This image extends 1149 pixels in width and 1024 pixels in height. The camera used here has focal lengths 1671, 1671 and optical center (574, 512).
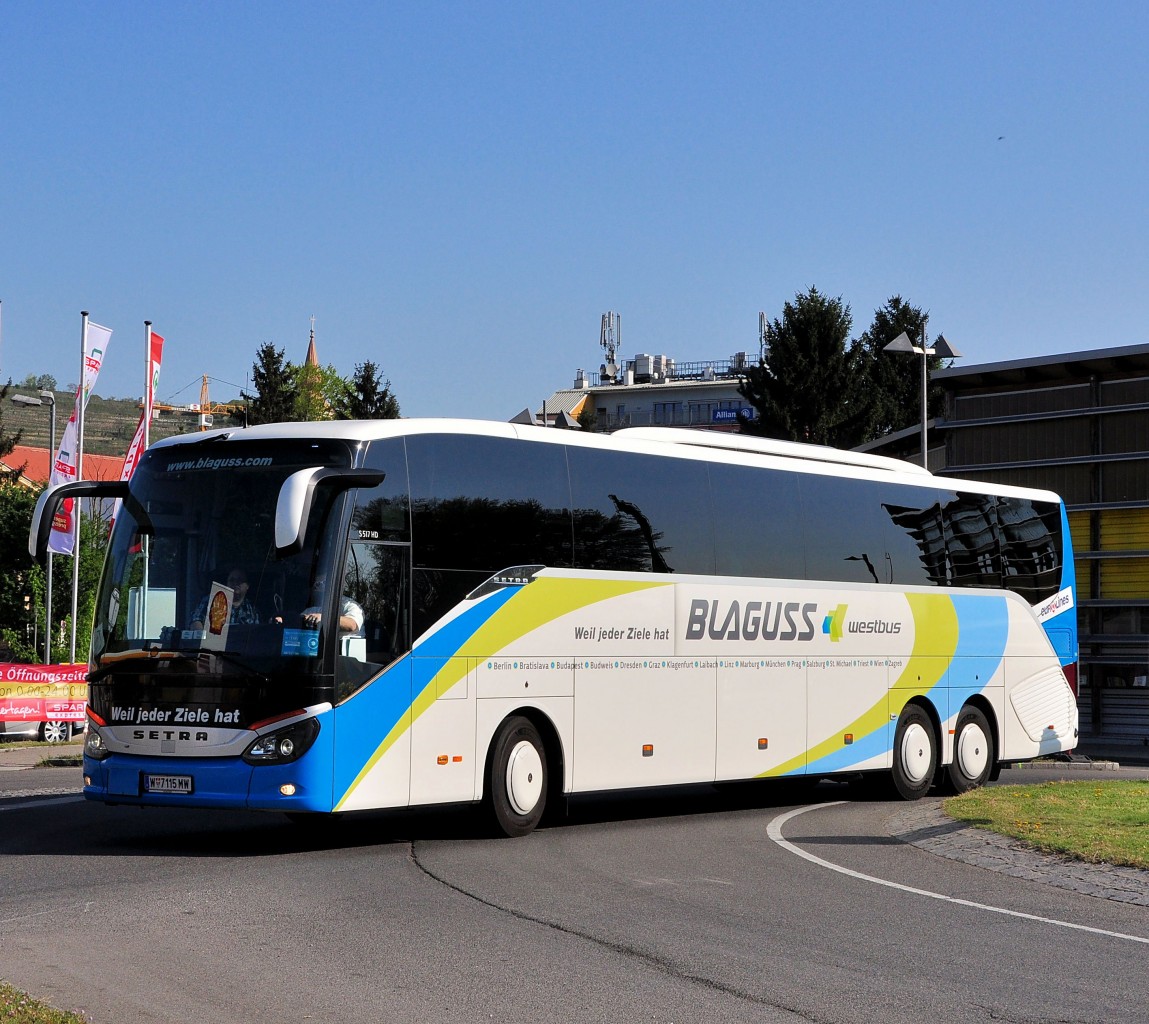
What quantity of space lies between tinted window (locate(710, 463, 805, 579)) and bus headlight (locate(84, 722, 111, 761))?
6.61 meters

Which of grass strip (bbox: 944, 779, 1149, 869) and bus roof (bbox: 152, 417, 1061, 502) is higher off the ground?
bus roof (bbox: 152, 417, 1061, 502)

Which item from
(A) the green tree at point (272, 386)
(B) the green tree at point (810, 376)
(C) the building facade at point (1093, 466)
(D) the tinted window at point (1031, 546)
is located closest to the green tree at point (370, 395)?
(A) the green tree at point (272, 386)

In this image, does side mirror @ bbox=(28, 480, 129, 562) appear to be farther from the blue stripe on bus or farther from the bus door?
the blue stripe on bus

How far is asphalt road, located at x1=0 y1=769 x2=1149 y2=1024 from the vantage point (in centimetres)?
768

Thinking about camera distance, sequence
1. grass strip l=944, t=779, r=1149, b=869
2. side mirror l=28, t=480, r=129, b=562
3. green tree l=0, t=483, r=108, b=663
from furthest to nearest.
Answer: green tree l=0, t=483, r=108, b=663 → grass strip l=944, t=779, r=1149, b=869 → side mirror l=28, t=480, r=129, b=562

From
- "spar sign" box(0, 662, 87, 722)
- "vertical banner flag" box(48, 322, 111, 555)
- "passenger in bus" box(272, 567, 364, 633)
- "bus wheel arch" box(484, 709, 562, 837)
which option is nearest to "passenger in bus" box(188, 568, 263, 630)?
"passenger in bus" box(272, 567, 364, 633)

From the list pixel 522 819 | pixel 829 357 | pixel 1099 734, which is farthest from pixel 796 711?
pixel 829 357

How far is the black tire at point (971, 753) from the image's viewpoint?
21.2m

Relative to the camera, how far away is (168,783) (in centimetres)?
1330

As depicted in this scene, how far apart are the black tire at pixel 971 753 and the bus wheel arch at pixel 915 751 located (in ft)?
1.31

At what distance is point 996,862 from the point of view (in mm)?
13602

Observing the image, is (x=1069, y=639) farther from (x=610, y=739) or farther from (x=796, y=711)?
(x=610, y=739)

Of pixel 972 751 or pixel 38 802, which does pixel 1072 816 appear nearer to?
pixel 972 751

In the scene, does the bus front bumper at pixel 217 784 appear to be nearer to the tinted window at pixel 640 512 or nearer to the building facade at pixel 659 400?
the tinted window at pixel 640 512
